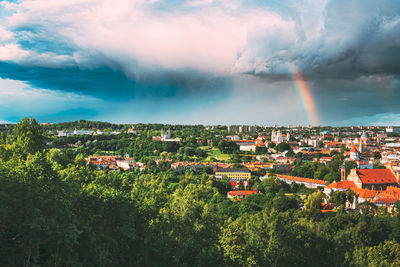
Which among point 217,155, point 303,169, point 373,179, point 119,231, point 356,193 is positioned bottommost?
point 356,193

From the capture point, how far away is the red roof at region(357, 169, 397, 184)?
150ft

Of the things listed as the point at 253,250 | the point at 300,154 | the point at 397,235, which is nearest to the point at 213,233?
the point at 253,250

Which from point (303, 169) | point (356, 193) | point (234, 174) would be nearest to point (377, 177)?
point (356, 193)

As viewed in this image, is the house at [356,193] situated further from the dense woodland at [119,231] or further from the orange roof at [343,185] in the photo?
the dense woodland at [119,231]

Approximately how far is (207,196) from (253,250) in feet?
83.3

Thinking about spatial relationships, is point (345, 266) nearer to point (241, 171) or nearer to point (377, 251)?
point (377, 251)

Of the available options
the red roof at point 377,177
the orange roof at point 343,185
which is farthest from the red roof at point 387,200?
the red roof at point 377,177

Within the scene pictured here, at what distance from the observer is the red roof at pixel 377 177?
150ft

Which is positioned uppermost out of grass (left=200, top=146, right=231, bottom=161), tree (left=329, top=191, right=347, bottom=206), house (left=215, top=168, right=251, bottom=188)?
grass (left=200, top=146, right=231, bottom=161)

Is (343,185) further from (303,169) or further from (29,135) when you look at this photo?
(29,135)

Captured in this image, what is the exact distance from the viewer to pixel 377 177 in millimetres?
46688

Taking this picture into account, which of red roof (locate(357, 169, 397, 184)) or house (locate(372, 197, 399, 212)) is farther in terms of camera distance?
red roof (locate(357, 169, 397, 184))

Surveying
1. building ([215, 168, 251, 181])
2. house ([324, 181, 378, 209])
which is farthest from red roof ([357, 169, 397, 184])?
building ([215, 168, 251, 181])

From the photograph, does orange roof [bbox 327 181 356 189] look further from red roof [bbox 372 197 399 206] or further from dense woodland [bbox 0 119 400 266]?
dense woodland [bbox 0 119 400 266]
